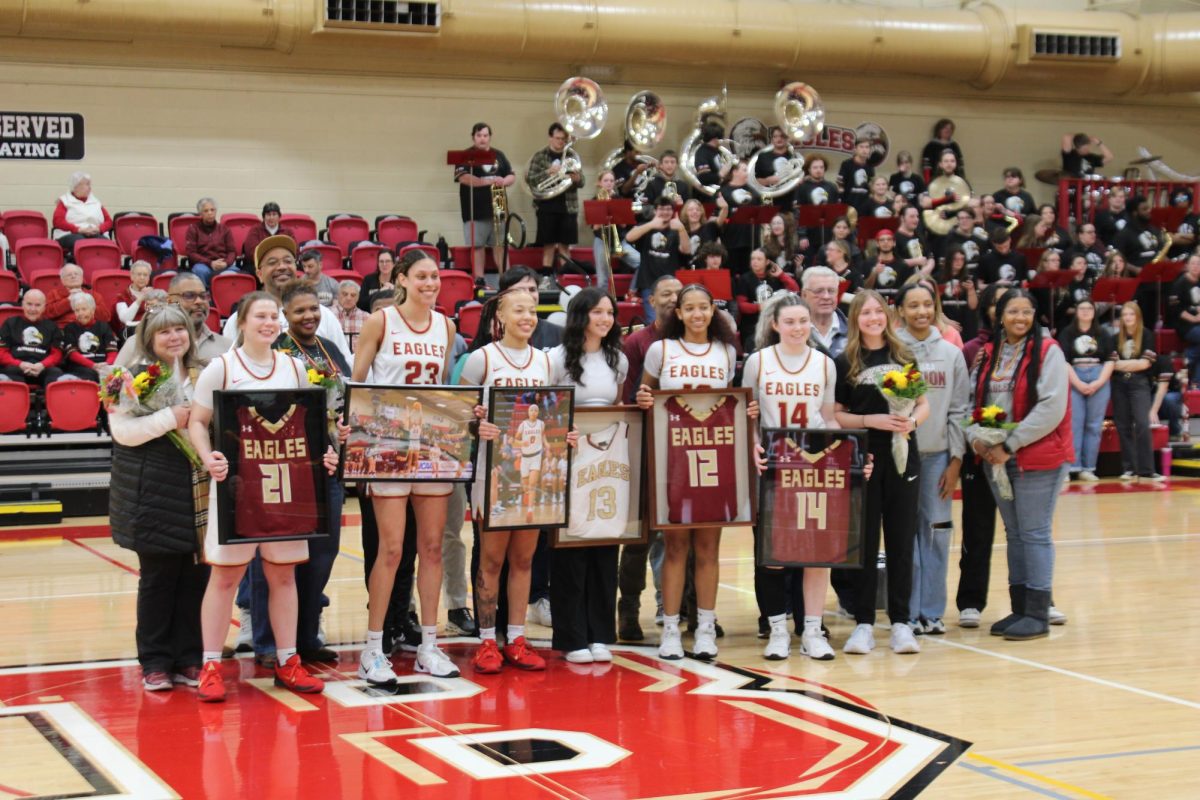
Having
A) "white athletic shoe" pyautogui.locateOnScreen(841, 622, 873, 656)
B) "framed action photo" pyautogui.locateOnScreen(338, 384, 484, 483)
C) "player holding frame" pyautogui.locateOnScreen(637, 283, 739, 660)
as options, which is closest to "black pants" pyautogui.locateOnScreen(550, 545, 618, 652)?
"player holding frame" pyautogui.locateOnScreen(637, 283, 739, 660)

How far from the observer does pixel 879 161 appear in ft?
62.8

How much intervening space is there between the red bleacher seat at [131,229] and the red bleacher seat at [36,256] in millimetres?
1067

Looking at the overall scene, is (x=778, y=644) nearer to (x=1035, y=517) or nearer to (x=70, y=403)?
(x=1035, y=517)

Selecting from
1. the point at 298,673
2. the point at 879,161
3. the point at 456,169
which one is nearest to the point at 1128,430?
the point at 879,161

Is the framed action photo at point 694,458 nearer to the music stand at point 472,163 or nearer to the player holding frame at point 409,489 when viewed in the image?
the player holding frame at point 409,489

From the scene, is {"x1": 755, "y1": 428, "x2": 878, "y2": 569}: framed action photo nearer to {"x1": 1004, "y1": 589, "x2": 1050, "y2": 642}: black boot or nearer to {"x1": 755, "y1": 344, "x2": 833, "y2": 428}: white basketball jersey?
{"x1": 755, "y1": 344, "x2": 833, "y2": 428}: white basketball jersey

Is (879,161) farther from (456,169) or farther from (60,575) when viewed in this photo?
(60,575)

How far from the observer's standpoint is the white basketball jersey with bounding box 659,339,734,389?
6.51 m

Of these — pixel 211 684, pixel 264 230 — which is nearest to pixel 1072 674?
pixel 211 684

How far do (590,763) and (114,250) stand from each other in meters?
10.6

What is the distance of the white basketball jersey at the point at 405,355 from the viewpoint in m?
6.14

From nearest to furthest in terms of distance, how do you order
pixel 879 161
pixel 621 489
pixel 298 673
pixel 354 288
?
pixel 298 673, pixel 621 489, pixel 354 288, pixel 879 161

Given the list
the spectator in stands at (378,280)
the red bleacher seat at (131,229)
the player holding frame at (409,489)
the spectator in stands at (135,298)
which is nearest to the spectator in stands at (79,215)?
the red bleacher seat at (131,229)

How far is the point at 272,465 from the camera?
18.9 feet
